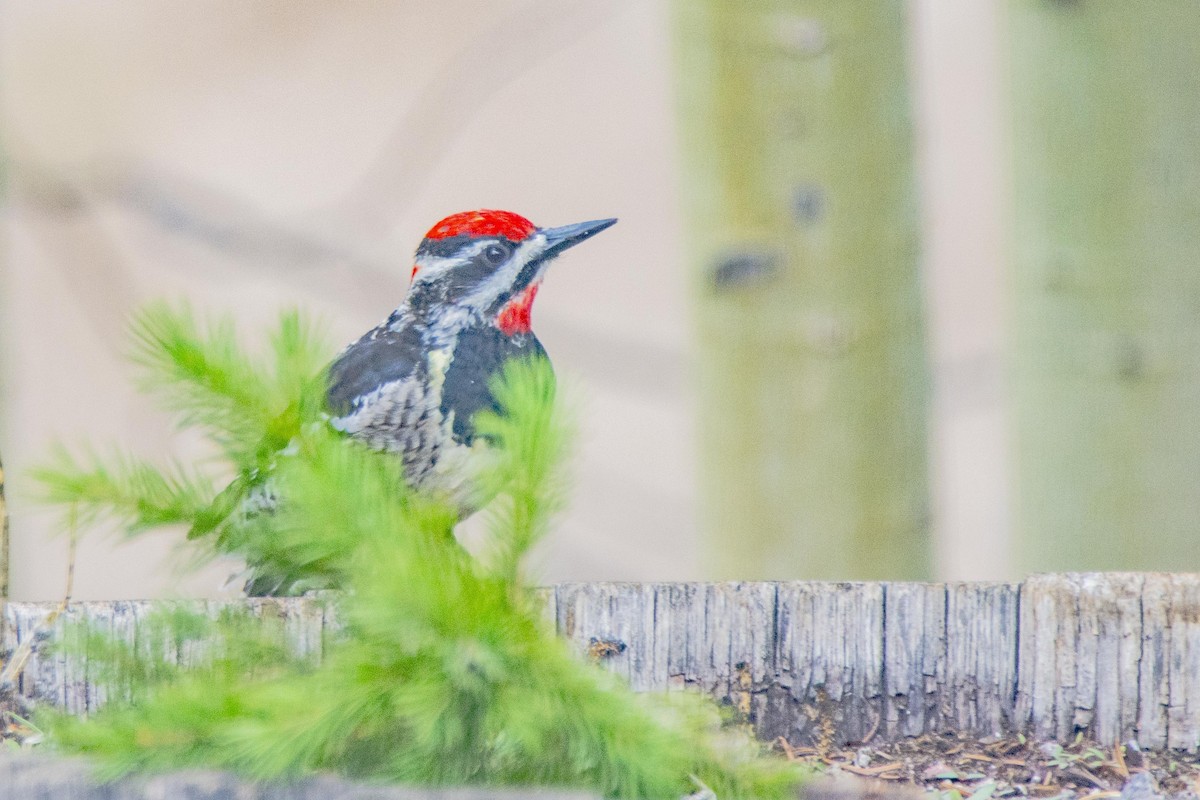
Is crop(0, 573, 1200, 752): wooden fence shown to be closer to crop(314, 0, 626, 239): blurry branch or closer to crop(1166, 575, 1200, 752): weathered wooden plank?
crop(1166, 575, 1200, 752): weathered wooden plank

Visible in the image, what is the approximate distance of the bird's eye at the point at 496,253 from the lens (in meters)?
2.78

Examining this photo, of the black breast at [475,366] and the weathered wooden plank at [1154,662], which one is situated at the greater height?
the black breast at [475,366]

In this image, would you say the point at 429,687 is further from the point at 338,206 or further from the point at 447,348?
the point at 338,206

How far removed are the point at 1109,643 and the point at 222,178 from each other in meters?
7.52

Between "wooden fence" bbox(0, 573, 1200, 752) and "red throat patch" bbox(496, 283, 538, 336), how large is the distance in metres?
0.83

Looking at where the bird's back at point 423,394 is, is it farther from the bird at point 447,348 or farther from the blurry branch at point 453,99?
the blurry branch at point 453,99

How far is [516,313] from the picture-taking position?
2.87 m

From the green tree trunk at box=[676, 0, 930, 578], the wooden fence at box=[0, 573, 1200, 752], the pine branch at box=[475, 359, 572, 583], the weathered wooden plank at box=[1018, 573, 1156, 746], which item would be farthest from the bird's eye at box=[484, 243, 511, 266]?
the pine branch at box=[475, 359, 572, 583]

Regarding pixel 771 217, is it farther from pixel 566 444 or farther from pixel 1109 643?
pixel 566 444

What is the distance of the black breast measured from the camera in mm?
2539

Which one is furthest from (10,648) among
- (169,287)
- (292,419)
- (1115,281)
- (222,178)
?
(222,178)

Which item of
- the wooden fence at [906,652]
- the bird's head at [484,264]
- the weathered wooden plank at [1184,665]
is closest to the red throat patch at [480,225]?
the bird's head at [484,264]

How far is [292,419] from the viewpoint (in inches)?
63.2

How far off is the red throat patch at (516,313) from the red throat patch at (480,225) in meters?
0.13
